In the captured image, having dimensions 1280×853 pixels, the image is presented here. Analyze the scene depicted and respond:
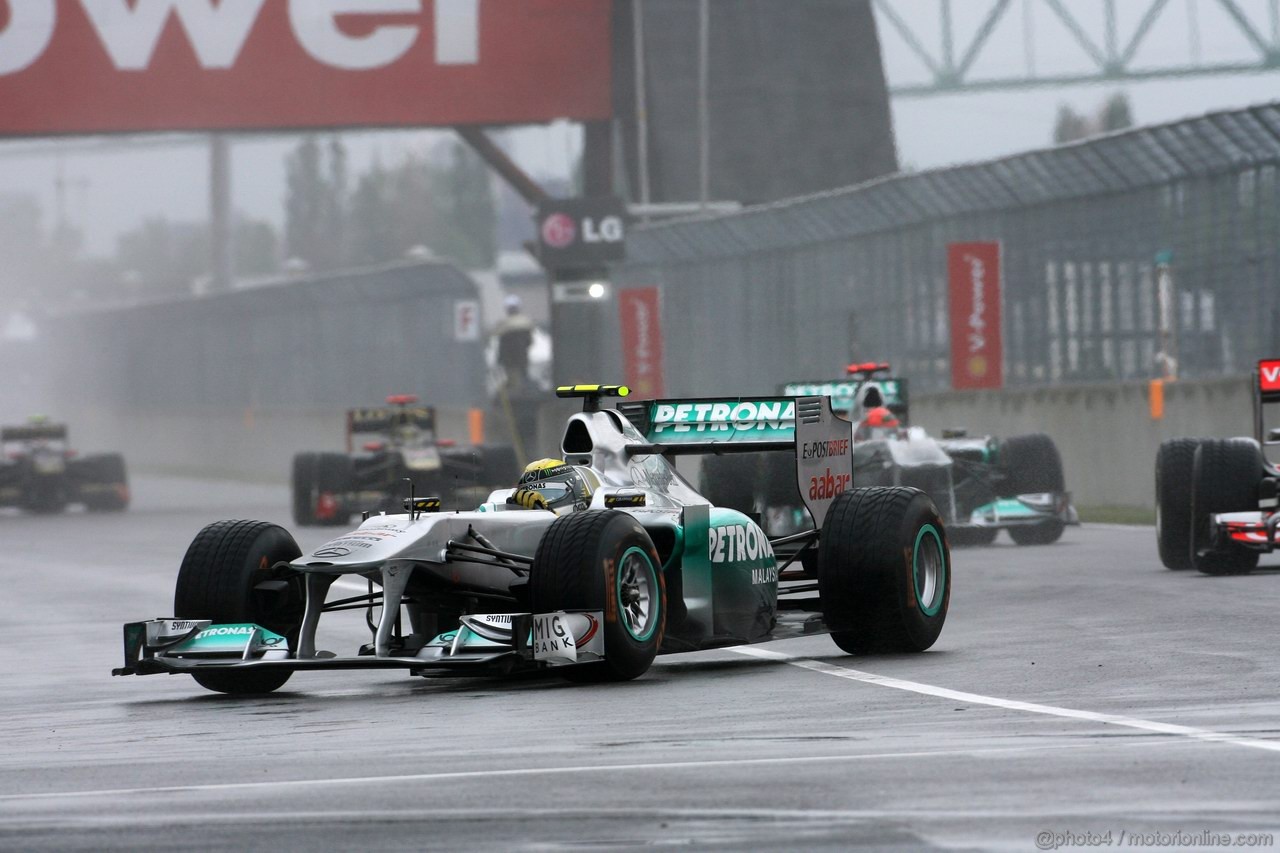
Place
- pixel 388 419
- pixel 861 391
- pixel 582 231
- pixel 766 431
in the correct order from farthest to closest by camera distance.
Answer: pixel 582 231, pixel 388 419, pixel 861 391, pixel 766 431

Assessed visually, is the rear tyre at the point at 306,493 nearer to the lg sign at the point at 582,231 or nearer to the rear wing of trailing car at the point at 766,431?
the lg sign at the point at 582,231

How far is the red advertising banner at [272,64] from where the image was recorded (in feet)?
110

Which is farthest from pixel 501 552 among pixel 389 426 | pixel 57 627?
pixel 389 426

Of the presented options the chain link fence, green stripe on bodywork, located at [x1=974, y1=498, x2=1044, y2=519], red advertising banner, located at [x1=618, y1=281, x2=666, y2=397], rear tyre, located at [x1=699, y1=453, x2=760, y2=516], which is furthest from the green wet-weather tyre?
rear tyre, located at [x1=699, y1=453, x2=760, y2=516]

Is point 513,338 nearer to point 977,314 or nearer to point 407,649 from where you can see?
point 977,314

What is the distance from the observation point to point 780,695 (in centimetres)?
1016

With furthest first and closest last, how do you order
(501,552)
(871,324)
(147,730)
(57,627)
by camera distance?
(871,324)
(57,627)
(501,552)
(147,730)

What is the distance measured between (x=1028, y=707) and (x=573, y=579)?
2112 mm

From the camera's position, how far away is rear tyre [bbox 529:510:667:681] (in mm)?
10406

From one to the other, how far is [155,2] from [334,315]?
14.8 metres

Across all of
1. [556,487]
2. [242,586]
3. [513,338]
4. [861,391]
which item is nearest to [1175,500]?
[861,391]

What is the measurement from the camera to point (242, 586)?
→ 11.0 meters

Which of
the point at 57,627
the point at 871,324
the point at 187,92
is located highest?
the point at 187,92

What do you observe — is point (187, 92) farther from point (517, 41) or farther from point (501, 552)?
point (501, 552)
